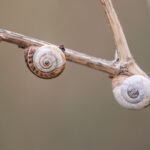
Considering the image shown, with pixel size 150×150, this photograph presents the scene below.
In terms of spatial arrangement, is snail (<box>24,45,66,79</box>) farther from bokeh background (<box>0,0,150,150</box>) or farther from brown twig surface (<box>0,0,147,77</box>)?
bokeh background (<box>0,0,150,150</box>)

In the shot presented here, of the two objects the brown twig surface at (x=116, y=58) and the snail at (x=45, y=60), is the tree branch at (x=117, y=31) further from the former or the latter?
the snail at (x=45, y=60)

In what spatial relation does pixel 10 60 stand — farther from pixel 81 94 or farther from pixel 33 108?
pixel 81 94

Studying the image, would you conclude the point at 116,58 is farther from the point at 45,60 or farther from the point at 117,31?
the point at 45,60

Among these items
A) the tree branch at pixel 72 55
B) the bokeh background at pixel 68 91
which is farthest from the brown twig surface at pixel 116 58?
the bokeh background at pixel 68 91

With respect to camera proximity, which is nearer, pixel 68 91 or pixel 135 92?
pixel 135 92

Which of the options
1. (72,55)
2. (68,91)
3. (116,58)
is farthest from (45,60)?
(68,91)
